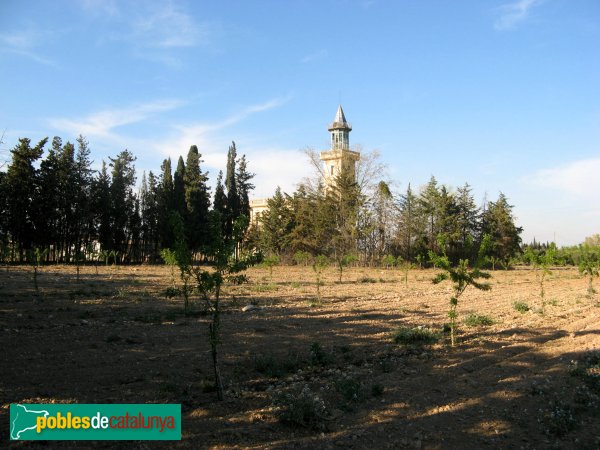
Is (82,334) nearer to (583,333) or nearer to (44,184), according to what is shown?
(583,333)

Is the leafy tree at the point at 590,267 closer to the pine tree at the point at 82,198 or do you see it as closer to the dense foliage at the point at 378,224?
the dense foliage at the point at 378,224

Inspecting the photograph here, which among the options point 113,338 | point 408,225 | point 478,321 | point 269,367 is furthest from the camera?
point 408,225

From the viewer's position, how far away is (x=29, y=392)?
323 inches

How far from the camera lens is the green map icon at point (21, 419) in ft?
21.7

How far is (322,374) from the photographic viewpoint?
31.7ft

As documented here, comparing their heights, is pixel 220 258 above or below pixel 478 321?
above

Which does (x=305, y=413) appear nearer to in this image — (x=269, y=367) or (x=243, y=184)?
(x=269, y=367)

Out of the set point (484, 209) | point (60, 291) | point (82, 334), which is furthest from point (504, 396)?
point (484, 209)

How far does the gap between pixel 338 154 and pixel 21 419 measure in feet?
169

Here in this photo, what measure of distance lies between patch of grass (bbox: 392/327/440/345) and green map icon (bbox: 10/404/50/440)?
8629 mm

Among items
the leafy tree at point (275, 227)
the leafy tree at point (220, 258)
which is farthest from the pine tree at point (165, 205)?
the leafy tree at point (220, 258)

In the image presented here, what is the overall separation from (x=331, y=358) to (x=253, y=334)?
359cm

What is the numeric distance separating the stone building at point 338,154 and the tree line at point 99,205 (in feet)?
35.2

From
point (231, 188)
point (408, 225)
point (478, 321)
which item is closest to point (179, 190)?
point (231, 188)
